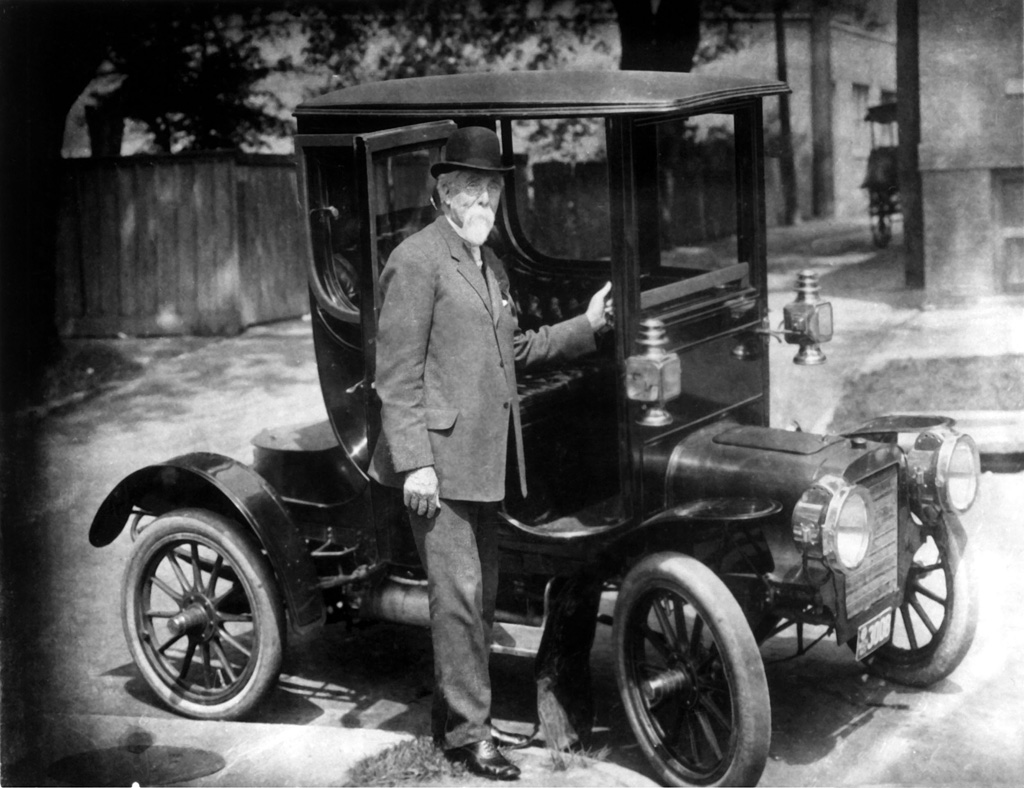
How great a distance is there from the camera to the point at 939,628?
4.14 metres

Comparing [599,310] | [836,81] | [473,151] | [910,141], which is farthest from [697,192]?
[473,151]

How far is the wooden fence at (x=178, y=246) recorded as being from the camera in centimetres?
515

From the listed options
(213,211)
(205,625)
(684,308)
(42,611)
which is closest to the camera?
(684,308)

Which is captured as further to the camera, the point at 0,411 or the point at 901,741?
the point at 0,411

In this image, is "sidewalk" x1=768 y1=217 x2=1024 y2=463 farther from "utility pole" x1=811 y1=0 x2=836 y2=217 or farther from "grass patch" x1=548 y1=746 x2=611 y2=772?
"grass patch" x1=548 y1=746 x2=611 y2=772

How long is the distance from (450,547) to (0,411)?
1.85 meters

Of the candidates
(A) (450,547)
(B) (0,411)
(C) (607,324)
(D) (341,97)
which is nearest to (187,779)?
(A) (450,547)

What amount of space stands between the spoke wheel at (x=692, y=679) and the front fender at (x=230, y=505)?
109cm

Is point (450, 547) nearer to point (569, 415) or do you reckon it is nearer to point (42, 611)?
point (569, 415)

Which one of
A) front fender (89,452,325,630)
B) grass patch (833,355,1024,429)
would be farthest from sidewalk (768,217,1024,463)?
front fender (89,452,325,630)

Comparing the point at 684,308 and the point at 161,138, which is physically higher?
the point at 161,138

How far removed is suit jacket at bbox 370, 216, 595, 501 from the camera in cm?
355

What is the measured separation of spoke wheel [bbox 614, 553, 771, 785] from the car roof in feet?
4.24

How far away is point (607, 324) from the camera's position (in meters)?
3.89
